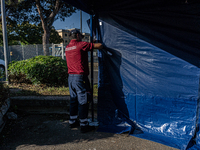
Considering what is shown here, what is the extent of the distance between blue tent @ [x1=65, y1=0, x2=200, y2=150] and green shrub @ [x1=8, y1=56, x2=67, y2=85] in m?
2.30

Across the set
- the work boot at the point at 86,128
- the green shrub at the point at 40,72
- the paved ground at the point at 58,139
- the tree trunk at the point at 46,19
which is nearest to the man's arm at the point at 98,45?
the work boot at the point at 86,128

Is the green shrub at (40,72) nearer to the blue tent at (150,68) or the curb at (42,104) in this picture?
the curb at (42,104)

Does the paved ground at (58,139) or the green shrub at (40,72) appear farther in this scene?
the green shrub at (40,72)

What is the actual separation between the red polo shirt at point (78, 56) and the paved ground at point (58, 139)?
1.26 m

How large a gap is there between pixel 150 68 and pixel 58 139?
87.2 inches

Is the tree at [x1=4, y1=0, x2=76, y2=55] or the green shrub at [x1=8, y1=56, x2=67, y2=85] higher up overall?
the tree at [x1=4, y1=0, x2=76, y2=55]

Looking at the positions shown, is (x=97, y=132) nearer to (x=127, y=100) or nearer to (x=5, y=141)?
(x=127, y=100)

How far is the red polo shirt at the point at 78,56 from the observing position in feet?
10.4

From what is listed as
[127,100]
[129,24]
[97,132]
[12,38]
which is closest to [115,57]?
[129,24]

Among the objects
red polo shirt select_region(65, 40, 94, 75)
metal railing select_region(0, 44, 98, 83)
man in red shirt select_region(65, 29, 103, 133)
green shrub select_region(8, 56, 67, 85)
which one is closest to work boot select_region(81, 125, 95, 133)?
man in red shirt select_region(65, 29, 103, 133)

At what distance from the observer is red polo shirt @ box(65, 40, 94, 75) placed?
10.4 ft

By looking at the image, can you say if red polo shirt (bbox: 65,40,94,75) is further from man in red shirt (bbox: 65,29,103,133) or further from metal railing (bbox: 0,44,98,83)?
metal railing (bbox: 0,44,98,83)

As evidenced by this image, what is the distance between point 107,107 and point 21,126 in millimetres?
1930

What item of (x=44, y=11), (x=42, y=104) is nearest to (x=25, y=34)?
(x=44, y=11)
